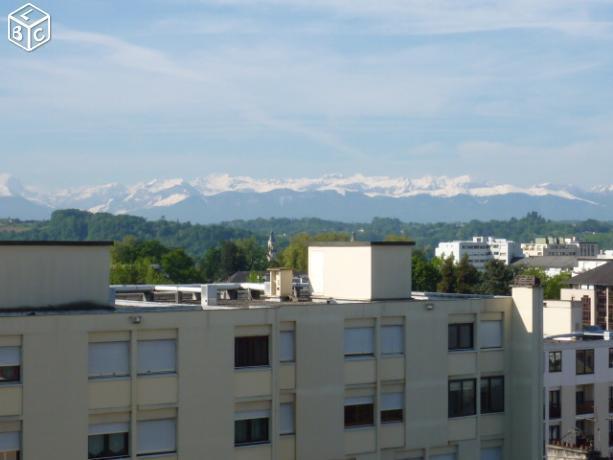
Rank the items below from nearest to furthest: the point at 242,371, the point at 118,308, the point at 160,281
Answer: the point at 242,371 < the point at 118,308 < the point at 160,281

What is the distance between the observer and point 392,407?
32.1 metres

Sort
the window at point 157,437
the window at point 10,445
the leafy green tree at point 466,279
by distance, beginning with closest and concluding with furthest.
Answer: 1. the window at point 10,445
2. the window at point 157,437
3. the leafy green tree at point 466,279

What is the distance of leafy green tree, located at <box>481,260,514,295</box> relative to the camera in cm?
15162

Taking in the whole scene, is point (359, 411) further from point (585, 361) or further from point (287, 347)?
point (585, 361)

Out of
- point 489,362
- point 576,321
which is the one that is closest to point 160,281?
A: point 576,321

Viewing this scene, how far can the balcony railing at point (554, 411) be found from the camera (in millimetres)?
61562

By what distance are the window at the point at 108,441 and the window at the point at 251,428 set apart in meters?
2.95

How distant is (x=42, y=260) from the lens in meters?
29.5

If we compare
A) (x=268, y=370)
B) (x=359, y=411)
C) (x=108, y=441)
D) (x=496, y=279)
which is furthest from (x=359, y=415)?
(x=496, y=279)

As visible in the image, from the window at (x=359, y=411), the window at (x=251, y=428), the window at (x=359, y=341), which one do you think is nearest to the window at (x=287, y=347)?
the window at (x=251, y=428)

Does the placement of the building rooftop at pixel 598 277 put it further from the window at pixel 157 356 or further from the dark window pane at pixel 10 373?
the dark window pane at pixel 10 373

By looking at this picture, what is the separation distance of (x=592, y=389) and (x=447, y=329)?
3282cm

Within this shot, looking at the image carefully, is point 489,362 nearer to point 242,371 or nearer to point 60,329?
point 242,371

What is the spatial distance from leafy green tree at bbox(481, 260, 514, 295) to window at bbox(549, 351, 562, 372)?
89.0 meters
